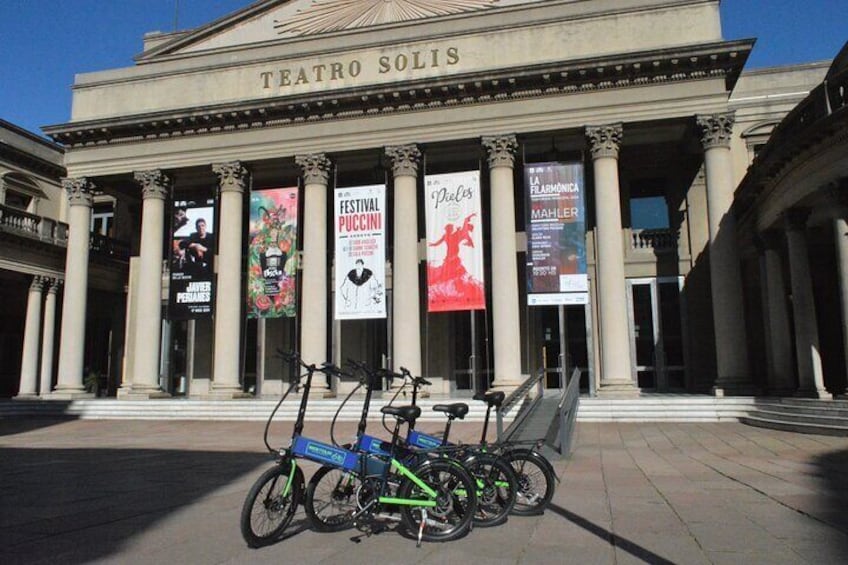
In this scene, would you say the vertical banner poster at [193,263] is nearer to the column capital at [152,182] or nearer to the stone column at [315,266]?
the column capital at [152,182]

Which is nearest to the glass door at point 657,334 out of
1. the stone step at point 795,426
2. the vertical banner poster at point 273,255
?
the stone step at point 795,426

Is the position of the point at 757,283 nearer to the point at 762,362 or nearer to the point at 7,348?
the point at 762,362

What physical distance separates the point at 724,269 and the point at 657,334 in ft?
16.0

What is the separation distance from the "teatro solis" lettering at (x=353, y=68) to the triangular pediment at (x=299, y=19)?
5.02ft

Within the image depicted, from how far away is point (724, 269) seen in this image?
2022 centimetres

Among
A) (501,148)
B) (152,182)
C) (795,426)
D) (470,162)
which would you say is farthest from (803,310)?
(152,182)

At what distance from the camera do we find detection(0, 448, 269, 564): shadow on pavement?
5637mm

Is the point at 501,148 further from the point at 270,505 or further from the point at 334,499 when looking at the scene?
the point at 270,505

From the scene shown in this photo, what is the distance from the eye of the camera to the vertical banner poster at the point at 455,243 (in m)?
21.5

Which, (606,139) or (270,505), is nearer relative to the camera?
(270,505)

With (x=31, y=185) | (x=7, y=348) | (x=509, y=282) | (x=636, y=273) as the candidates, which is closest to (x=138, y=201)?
(x=31, y=185)

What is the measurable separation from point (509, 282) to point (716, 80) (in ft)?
29.4

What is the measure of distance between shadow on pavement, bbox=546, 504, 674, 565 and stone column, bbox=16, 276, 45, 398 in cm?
2563

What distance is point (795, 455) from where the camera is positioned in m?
10.8
